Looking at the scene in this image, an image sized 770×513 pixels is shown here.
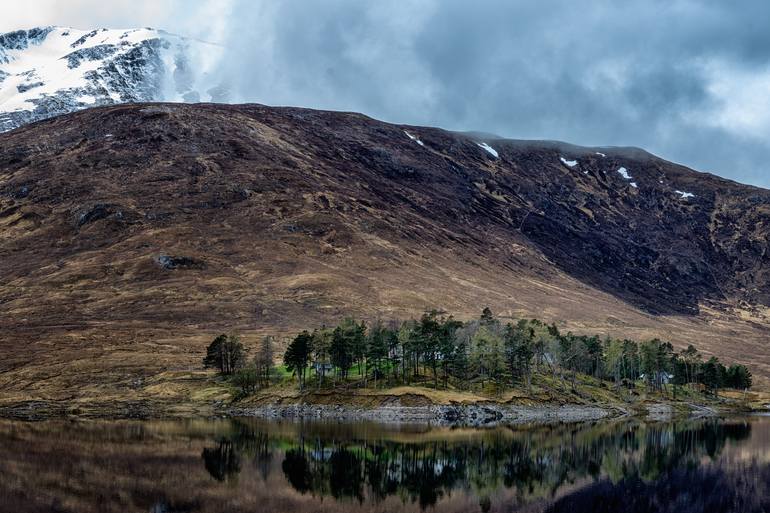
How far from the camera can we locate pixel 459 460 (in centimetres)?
7312

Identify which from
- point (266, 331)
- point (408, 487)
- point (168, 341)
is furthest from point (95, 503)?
point (266, 331)

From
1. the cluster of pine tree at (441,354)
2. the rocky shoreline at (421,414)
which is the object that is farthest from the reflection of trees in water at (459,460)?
the cluster of pine tree at (441,354)

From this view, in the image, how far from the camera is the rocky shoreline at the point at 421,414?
119062 millimetres

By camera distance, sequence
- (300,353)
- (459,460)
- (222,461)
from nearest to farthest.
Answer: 1. (222,461)
2. (459,460)
3. (300,353)

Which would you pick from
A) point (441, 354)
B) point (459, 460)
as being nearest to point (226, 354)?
point (441, 354)

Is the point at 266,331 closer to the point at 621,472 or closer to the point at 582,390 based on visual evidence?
the point at 582,390

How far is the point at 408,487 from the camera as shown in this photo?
59.7m

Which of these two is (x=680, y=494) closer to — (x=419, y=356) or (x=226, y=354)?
→ (x=419, y=356)

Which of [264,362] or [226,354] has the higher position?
[226,354]

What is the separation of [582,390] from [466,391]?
31.3 m

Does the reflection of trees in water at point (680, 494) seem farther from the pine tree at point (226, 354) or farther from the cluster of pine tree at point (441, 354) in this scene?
the pine tree at point (226, 354)

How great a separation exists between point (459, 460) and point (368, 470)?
34.9 feet

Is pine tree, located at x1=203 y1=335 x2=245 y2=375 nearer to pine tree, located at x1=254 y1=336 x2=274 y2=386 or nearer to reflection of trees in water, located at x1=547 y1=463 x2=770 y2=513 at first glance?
pine tree, located at x1=254 y1=336 x2=274 y2=386

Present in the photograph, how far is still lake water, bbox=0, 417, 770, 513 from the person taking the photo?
Answer: 176 ft
